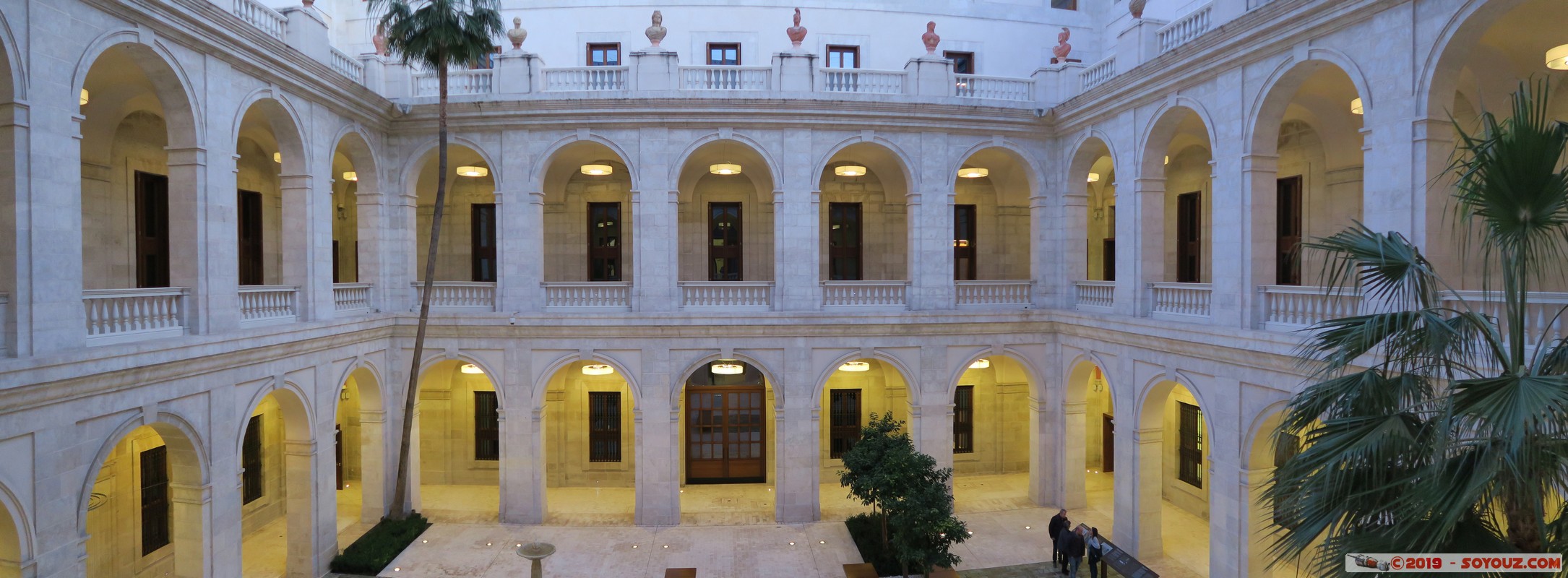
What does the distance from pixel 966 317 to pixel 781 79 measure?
21.7 ft

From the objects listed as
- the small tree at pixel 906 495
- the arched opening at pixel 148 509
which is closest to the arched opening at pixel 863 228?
the small tree at pixel 906 495

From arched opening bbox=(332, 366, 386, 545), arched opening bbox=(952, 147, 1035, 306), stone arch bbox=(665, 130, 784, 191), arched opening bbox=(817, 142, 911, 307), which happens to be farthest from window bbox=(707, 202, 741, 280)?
arched opening bbox=(332, 366, 386, 545)

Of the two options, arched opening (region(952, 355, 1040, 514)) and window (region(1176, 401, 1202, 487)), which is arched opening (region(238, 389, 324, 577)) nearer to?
arched opening (region(952, 355, 1040, 514))

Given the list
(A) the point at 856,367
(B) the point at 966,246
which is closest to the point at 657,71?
(A) the point at 856,367

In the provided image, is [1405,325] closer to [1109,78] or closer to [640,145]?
[1109,78]

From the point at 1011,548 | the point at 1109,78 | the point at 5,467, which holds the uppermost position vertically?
the point at 1109,78

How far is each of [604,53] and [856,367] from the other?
1040cm

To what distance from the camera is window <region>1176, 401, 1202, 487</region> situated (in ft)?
59.0

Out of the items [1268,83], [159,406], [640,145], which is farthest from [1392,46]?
[159,406]

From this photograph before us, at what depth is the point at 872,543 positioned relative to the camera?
14906 millimetres

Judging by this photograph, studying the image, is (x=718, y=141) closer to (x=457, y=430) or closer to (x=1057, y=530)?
(x=1057, y=530)

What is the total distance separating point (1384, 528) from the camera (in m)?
5.05

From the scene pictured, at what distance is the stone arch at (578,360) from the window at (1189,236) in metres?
12.9

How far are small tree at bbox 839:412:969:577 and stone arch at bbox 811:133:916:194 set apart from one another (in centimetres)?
562
